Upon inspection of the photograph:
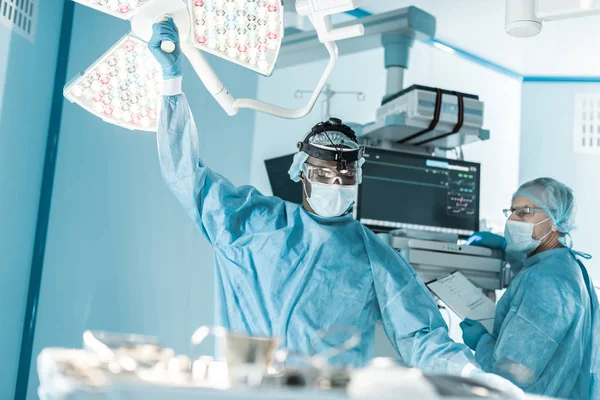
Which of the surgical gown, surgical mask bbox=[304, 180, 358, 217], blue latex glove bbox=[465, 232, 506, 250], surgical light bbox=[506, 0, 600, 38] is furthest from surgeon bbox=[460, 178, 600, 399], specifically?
surgical light bbox=[506, 0, 600, 38]

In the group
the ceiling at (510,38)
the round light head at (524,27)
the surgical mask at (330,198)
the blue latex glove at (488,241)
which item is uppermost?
the ceiling at (510,38)

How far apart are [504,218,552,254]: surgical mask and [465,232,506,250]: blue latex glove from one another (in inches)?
5.5

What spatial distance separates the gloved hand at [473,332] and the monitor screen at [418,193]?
1.90 feet

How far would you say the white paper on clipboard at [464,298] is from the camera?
2.67 m

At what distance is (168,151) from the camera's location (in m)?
2.09

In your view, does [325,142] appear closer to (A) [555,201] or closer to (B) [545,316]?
(B) [545,316]

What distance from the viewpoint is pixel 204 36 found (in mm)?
1902

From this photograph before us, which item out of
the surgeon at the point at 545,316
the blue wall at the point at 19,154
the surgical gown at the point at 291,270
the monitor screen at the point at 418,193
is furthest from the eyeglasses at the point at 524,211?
the blue wall at the point at 19,154

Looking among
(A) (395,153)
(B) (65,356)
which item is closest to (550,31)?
(A) (395,153)

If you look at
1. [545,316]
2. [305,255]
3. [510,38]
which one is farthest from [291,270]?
A: [510,38]

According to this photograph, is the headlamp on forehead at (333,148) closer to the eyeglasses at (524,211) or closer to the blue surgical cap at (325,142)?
the blue surgical cap at (325,142)

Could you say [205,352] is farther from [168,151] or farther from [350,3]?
[350,3]

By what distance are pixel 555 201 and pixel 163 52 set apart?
167cm

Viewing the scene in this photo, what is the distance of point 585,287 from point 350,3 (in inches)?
56.7
